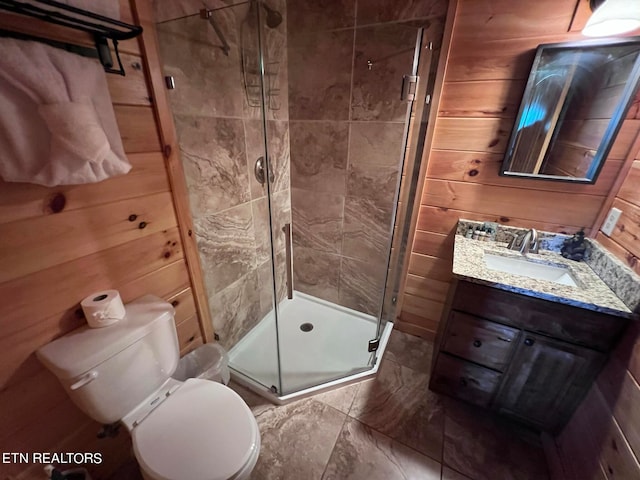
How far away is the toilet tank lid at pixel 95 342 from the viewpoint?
0.82 meters

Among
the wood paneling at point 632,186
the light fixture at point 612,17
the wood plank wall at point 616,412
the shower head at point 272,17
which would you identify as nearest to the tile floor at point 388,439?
the wood plank wall at point 616,412

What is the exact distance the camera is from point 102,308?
0.93 meters

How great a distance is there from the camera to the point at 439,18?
129 centimetres

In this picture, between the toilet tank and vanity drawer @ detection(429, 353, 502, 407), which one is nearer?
the toilet tank

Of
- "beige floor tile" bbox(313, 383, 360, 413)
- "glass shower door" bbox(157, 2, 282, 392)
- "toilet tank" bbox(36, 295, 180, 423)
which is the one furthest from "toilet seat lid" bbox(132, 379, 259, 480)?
"beige floor tile" bbox(313, 383, 360, 413)

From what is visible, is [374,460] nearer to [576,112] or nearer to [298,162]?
[298,162]

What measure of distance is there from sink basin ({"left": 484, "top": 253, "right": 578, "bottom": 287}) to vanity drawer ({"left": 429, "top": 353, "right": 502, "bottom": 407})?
21.0 inches

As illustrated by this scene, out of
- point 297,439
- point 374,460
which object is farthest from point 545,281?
point 297,439

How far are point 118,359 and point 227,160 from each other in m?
1.03

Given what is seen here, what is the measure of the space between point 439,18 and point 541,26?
0.44 meters

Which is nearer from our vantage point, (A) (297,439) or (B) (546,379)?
(B) (546,379)

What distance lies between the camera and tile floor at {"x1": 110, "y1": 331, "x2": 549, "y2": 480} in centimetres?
122

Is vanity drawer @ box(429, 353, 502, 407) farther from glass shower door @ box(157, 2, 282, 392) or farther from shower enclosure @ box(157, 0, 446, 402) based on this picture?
glass shower door @ box(157, 2, 282, 392)

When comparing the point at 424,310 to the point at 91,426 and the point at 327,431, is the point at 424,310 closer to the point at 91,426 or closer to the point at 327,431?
the point at 327,431
